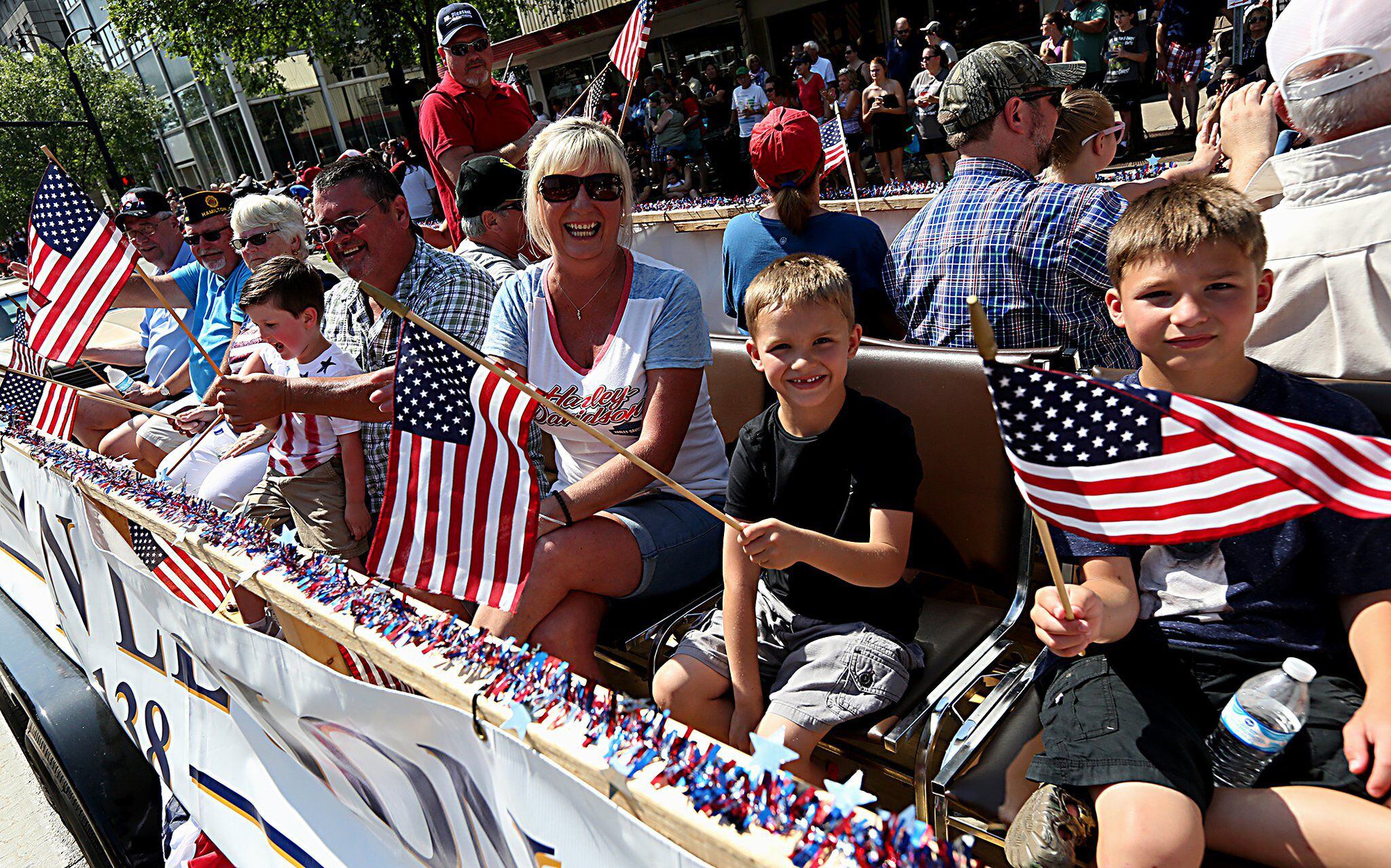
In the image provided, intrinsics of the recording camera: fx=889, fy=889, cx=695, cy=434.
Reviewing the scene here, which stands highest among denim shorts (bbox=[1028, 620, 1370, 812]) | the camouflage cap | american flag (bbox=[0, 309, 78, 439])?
the camouflage cap

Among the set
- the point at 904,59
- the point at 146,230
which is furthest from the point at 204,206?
the point at 904,59

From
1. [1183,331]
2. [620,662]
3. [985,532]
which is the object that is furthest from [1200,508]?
[620,662]

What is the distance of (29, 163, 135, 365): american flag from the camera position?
3.19m

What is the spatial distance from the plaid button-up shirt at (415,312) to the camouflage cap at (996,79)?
5.58 feet

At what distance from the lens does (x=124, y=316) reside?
1267 cm

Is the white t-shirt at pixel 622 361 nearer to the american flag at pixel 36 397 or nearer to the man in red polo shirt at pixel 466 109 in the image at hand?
the american flag at pixel 36 397

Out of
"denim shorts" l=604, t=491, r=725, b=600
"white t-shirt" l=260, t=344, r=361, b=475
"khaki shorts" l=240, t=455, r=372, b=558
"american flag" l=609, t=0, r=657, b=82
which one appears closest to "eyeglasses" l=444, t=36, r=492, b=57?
"american flag" l=609, t=0, r=657, b=82

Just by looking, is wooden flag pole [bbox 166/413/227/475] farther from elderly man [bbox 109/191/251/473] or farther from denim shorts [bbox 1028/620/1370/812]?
denim shorts [bbox 1028/620/1370/812]

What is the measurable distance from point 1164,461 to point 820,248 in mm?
2483

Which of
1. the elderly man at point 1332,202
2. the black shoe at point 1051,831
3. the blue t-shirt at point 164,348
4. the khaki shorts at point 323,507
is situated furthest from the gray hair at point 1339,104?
the blue t-shirt at point 164,348

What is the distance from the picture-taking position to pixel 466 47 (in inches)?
196

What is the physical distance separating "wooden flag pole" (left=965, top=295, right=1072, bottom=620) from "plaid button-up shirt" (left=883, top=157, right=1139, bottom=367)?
4.48 feet

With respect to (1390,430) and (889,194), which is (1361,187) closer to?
(1390,430)

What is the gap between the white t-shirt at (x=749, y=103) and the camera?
12.4m
